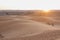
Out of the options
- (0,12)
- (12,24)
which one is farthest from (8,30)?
(0,12)

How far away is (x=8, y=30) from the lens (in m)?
0.94

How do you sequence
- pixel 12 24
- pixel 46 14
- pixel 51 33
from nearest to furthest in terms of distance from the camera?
pixel 51 33
pixel 12 24
pixel 46 14

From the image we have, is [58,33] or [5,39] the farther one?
[58,33]
